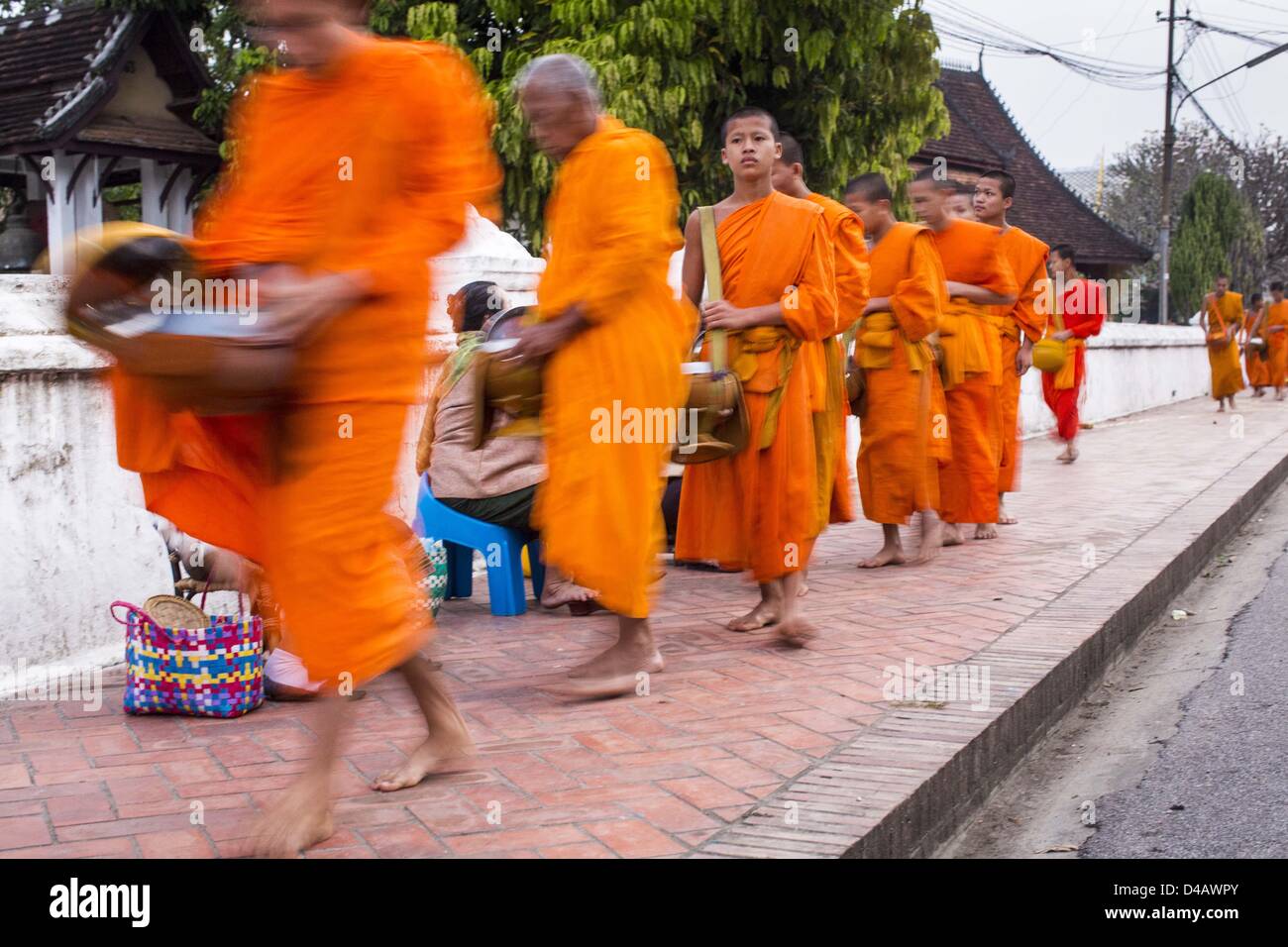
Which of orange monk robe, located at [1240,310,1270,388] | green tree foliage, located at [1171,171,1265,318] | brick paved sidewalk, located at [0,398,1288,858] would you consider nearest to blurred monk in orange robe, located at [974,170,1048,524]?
brick paved sidewalk, located at [0,398,1288,858]

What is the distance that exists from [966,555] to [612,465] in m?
3.56

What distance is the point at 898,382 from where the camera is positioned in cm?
722

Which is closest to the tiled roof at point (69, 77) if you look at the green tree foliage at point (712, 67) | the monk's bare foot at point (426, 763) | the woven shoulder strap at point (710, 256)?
the green tree foliage at point (712, 67)

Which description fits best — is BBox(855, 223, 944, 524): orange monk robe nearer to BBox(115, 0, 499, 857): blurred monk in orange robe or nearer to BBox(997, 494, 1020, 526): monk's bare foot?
BBox(997, 494, 1020, 526): monk's bare foot

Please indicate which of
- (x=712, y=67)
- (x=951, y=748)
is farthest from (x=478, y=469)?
(x=712, y=67)

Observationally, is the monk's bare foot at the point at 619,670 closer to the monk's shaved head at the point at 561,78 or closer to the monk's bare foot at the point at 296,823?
the monk's bare foot at the point at 296,823

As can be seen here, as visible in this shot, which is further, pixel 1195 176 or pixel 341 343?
pixel 1195 176

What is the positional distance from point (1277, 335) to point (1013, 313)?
16543mm

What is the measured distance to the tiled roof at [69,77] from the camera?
1516 centimetres

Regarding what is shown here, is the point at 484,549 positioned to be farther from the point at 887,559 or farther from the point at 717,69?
the point at 717,69

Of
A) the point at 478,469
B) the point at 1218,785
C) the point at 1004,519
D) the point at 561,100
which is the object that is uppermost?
the point at 561,100

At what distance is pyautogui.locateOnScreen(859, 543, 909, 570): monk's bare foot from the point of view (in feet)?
23.4

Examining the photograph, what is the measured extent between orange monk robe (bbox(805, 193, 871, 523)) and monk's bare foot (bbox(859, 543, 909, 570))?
0.89 metres
